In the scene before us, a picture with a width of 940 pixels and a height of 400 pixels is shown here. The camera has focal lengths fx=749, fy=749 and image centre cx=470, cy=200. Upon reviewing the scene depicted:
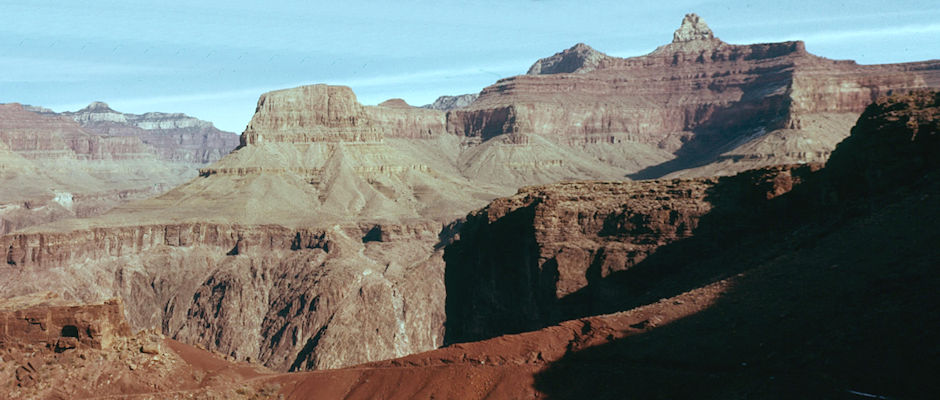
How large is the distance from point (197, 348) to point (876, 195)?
1216 inches

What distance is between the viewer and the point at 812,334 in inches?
910

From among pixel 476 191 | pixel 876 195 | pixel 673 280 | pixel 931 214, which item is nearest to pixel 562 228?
pixel 673 280

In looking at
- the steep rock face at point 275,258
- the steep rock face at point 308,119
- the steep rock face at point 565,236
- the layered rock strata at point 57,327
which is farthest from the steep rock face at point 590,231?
the steep rock face at point 308,119

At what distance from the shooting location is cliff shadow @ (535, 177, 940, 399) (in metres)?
20.3

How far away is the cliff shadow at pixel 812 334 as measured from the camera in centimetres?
2027

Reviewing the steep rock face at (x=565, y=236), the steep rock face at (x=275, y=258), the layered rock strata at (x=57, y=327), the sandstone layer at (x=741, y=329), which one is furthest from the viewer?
the steep rock face at (x=275, y=258)

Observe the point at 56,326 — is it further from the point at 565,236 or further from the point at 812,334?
the point at 565,236

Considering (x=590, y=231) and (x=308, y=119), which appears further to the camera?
(x=308, y=119)

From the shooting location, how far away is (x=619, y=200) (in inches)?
1738

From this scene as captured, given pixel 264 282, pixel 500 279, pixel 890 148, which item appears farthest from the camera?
pixel 264 282

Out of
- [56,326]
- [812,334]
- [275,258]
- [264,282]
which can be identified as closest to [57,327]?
[56,326]

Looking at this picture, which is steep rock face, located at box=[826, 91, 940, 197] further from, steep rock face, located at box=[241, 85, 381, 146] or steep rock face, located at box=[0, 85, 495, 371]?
steep rock face, located at box=[241, 85, 381, 146]

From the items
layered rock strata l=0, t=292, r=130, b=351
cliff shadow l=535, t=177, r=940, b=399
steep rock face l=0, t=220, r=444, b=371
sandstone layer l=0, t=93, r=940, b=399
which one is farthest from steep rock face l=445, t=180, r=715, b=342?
steep rock face l=0, t=220, r=444, b=371

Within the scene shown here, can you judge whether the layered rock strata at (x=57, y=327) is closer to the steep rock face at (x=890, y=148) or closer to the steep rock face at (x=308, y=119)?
the steep rock face at (x=890, y=148)
